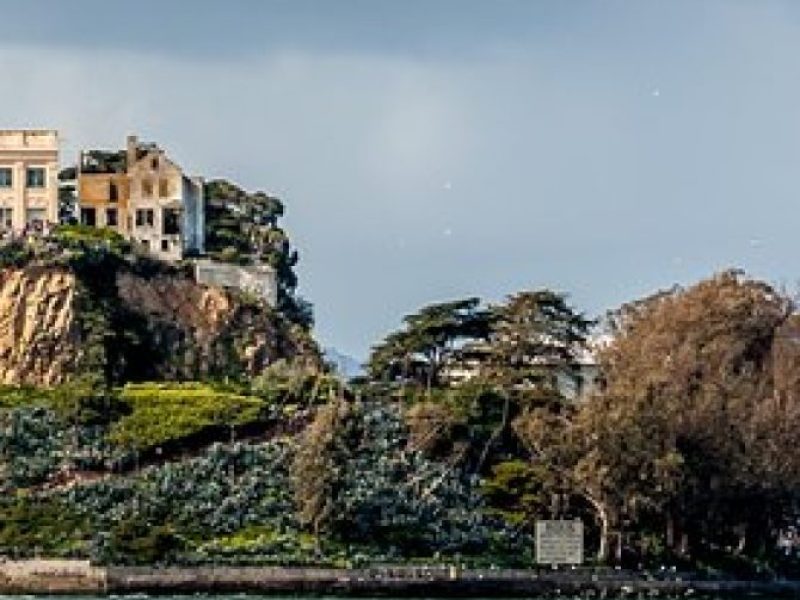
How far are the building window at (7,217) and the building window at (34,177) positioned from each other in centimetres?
140

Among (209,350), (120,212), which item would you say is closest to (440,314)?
(209,350)

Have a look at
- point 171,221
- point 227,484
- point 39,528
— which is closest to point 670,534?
point 227,484

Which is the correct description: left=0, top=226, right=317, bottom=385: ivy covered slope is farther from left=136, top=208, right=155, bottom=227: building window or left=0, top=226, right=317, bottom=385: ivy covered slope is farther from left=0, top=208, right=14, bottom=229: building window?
left=136, top=208, right=155, bottom=227: building window

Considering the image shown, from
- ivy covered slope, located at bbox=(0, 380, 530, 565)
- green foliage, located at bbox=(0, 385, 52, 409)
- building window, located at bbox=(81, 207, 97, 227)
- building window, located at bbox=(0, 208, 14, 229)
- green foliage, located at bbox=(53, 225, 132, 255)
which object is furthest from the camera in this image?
building window, located at bbox=(81, 207, 97, 227)

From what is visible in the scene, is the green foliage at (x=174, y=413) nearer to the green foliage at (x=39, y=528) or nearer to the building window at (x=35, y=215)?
the green foliage at (x=39, y=528)

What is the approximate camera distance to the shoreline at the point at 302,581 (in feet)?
273

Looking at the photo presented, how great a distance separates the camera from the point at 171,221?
384 feet

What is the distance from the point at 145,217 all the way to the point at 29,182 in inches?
236

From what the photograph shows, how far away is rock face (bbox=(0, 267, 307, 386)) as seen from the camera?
4154 inches

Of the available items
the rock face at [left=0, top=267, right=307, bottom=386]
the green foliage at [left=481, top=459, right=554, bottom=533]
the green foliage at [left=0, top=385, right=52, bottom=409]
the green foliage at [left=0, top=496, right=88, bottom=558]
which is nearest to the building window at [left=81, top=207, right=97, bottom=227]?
the rock face at [left=0, top=267, right=307, bottom=386]

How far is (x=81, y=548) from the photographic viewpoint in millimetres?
85125

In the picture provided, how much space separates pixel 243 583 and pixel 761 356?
23.2 meters

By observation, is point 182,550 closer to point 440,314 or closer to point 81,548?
point 81,548

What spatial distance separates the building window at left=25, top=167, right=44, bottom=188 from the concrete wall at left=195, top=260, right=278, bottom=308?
A: 7.43 metres
